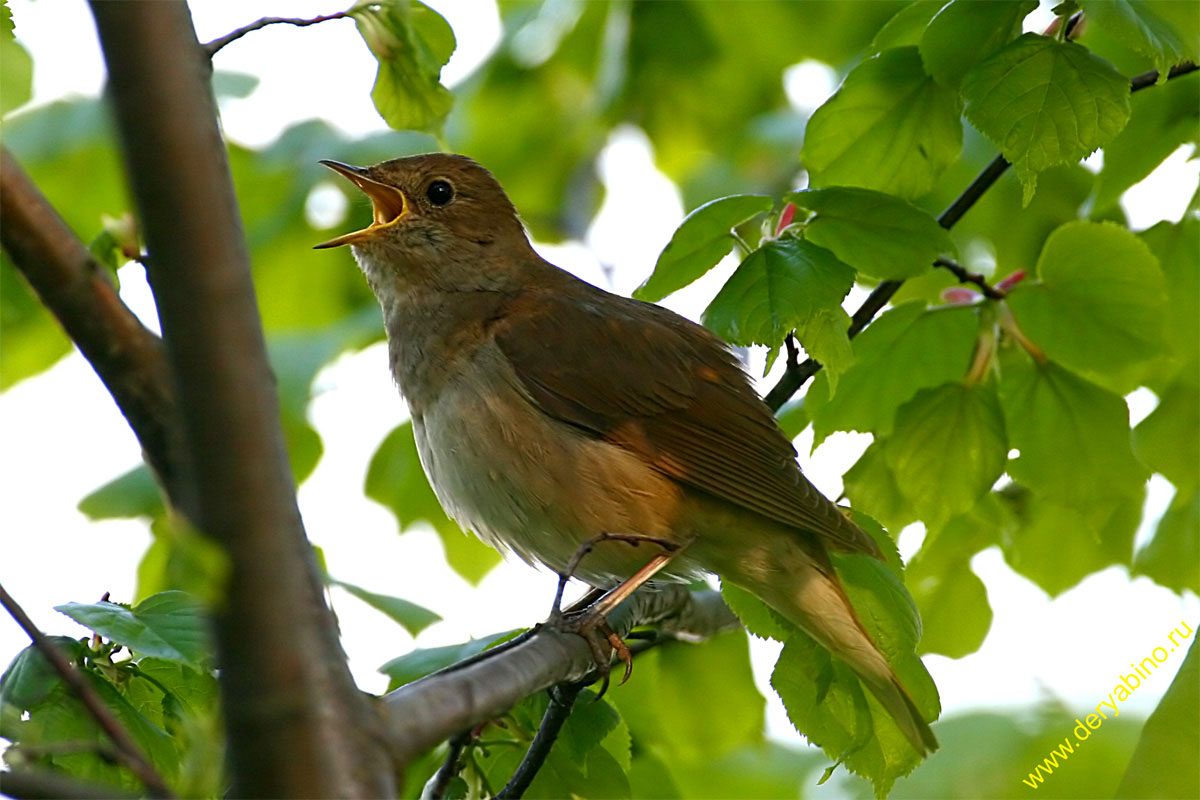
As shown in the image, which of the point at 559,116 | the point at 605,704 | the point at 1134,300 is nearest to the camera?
the point at 605,704

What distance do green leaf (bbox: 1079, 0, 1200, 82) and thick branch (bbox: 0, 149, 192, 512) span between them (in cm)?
208

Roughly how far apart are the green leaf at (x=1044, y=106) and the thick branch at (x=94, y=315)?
195cm

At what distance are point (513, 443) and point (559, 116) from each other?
4.37m

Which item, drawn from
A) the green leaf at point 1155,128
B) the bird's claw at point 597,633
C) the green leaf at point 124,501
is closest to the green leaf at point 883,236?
the green leaf at point 1155,128

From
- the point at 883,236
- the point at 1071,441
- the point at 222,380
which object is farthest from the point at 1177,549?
the point at 222,380

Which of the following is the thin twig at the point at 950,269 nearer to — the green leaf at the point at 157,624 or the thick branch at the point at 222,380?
the green leaf at the point at 157,624

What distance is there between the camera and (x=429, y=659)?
353cm

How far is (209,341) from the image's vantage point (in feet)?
5.06

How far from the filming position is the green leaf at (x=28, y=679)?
8.21ft

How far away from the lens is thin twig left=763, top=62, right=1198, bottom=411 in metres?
3.45

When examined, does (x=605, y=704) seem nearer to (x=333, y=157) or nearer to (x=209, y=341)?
(x=209, y=341)

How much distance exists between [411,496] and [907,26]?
2783 millimetres

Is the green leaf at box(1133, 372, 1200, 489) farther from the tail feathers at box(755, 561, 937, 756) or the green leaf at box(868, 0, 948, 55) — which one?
the green leaf at box(868, 0, 948, 55)

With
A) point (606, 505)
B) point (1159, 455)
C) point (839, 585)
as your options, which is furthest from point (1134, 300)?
point (606, 505)
